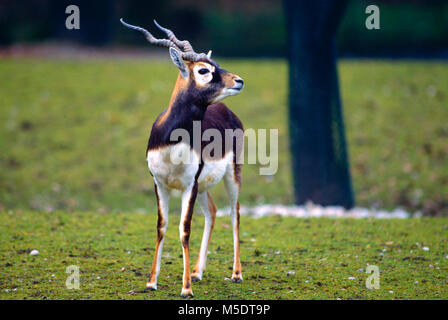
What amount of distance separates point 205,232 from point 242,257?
0.96 m

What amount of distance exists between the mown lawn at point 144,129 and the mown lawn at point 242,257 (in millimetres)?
2621

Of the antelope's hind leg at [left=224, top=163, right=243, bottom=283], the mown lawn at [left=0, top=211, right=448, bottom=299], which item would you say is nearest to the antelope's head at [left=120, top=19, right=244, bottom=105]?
the antelope's hind leg at [left=224, top=163, right=243, bottom=283]

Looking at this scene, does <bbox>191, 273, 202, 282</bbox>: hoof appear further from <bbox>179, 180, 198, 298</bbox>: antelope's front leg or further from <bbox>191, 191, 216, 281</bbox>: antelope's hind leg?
<bbox>179, 180, 198, 298</bbox>: antelope's front leg

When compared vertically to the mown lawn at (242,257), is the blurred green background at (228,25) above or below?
above

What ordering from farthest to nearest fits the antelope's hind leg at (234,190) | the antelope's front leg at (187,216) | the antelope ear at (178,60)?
the antelope's hind leg at (234,190)
the antelope's front leg at (187,216)
the antelope ear at (178,60)

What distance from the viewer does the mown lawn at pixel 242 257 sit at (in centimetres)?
647

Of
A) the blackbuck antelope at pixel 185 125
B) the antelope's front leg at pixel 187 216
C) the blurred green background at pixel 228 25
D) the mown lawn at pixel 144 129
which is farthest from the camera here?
the blurred green background at pixel 228 25

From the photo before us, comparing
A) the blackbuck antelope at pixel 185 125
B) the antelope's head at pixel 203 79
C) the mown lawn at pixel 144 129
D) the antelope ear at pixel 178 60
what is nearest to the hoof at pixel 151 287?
the blackbuck antelope at pixel 185 125

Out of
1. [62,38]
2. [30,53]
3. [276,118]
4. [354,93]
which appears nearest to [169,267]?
[276,118]

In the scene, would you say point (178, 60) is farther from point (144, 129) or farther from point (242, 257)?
point (144, 129)

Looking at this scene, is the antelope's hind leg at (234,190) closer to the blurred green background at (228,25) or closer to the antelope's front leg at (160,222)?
the antelope's front leg at (160,222)

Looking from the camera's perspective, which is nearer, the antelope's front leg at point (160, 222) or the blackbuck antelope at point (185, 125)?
the blackbuck antelope at point (185, 125)

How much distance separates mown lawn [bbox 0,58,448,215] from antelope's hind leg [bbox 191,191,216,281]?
4.37 meters

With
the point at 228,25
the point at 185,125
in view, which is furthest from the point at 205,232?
Result: the point at 228,25
